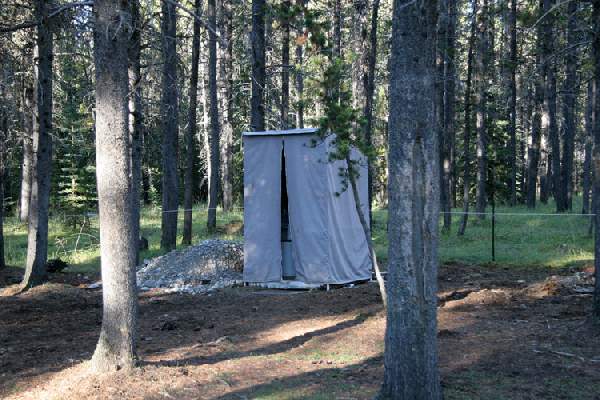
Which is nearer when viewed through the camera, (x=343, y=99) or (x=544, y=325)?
(x=544, y=325)

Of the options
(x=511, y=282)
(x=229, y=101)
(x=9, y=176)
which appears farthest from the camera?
(x=9, y=176)

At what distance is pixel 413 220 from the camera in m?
4.72

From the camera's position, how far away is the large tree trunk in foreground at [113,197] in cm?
590

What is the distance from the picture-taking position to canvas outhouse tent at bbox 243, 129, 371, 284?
1196cm

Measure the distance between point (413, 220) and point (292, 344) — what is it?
3771mm

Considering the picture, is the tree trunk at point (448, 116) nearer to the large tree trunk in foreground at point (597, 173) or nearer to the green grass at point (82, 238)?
the green grass at point (82, 238)

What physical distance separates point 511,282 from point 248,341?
5860mm

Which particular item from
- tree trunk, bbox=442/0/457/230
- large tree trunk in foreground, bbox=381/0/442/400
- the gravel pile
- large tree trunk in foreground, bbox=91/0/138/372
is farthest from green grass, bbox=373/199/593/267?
large tree trunk in foreground, bbox=381/0/442/400

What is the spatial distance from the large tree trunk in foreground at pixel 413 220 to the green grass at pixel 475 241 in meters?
9.11

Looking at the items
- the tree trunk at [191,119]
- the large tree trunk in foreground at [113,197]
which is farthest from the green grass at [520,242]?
the large tree trunk in foreground at [113,197]

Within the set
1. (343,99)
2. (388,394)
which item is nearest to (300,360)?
(388,394)

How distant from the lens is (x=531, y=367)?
6.41 meters

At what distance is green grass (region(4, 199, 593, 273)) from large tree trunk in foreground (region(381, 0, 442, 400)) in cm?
911

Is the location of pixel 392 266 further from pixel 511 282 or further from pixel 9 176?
pixel 9 176
